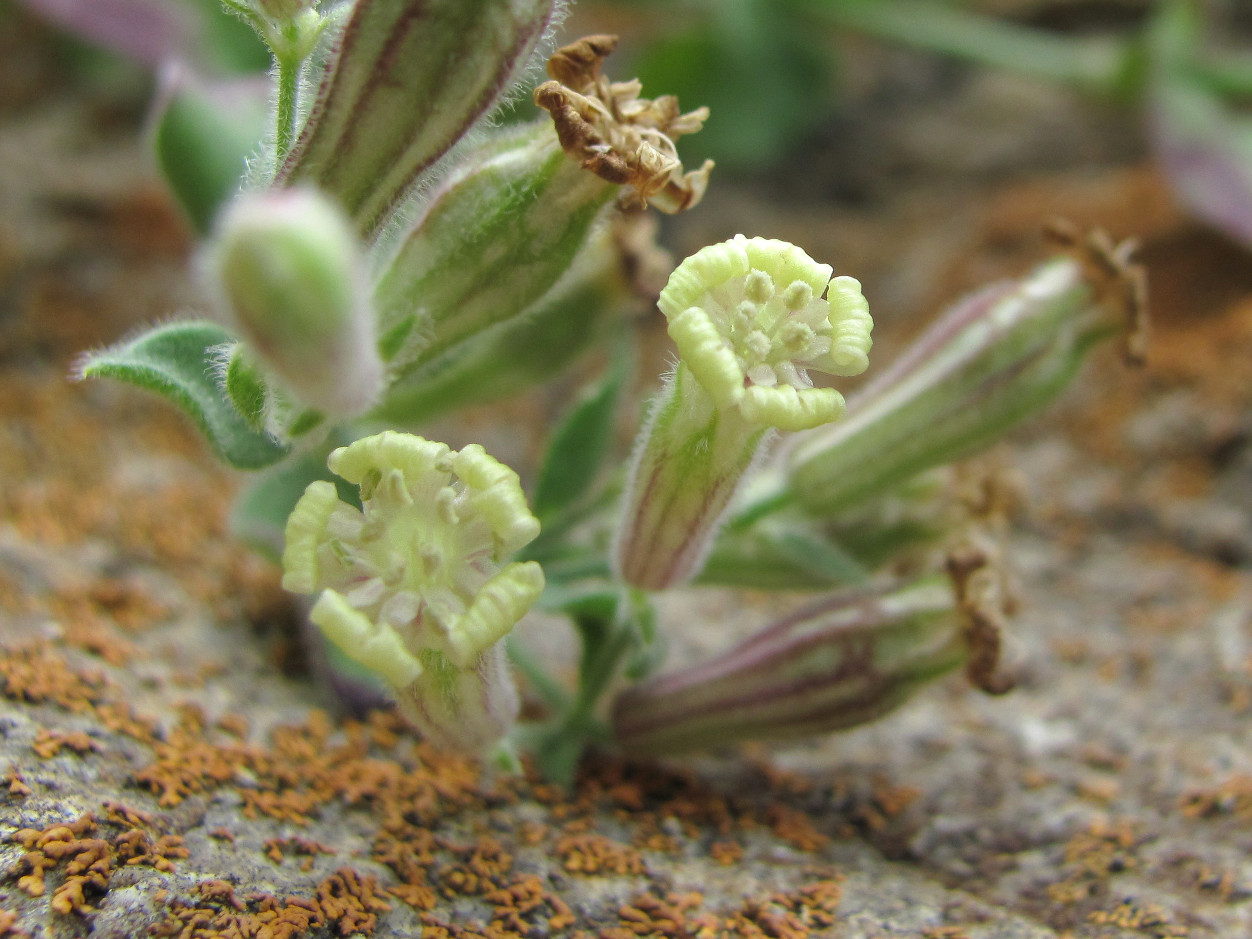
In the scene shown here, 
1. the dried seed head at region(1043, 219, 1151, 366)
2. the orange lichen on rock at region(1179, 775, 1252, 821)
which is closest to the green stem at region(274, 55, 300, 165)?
the dried seed head at region(1043, 219, 1151, 366)

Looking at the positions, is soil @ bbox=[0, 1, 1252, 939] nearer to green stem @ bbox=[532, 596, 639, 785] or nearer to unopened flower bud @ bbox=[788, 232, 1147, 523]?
green stem @ bbox=[532, 596, 639, 785]

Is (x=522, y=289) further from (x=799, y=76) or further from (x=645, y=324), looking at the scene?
(x=799, y=76)

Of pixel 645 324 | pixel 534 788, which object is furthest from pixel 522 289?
pixel 645 324

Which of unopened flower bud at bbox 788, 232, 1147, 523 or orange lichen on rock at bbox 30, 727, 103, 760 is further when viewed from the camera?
unopened flower bud at bbox 788, 232, 1147, 523

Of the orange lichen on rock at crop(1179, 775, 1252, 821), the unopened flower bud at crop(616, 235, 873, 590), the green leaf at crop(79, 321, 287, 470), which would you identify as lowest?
the green leaf at crop(79, 321, 287, 470)

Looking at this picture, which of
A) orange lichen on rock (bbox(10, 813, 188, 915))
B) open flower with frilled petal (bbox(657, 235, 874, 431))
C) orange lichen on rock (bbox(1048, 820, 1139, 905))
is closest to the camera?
orange lichen on rock (bbox(10, 813, 188, 915))

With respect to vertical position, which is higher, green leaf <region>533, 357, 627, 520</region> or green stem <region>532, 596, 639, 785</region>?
green leaf <region>533, 357, 627, 520</region>
